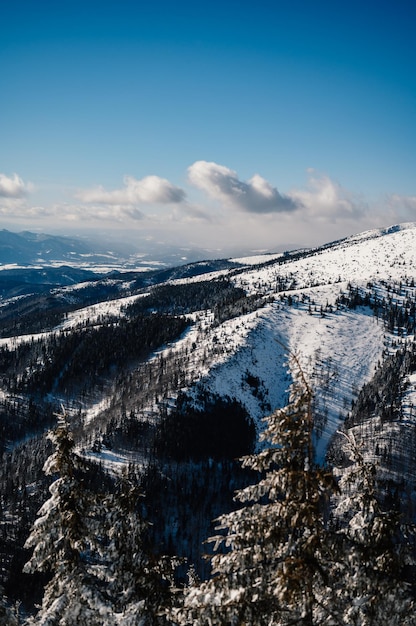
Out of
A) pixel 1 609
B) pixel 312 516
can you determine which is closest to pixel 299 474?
pixel 312 516

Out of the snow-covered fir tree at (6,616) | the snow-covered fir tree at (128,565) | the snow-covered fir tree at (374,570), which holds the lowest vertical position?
the snow-covered fir tree at (6,616)

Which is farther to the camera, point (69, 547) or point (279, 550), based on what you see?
point (69, 547)

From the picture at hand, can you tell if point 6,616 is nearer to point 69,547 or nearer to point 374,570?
point 69,547

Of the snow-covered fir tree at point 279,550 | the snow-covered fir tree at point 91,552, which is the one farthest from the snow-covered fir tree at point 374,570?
the snow-covered fir tree at point 91,552

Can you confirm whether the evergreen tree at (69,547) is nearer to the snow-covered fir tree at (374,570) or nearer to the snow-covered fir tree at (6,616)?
the snow-covered fir tree at (6,616)

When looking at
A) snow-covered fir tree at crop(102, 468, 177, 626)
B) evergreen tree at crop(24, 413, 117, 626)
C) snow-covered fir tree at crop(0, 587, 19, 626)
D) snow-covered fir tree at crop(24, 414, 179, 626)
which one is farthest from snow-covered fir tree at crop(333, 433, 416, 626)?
snow-covered fir tree at crop(0, 587, 19, 626)

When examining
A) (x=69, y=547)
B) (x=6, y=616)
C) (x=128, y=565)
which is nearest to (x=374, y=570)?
(x=128, y=565)
